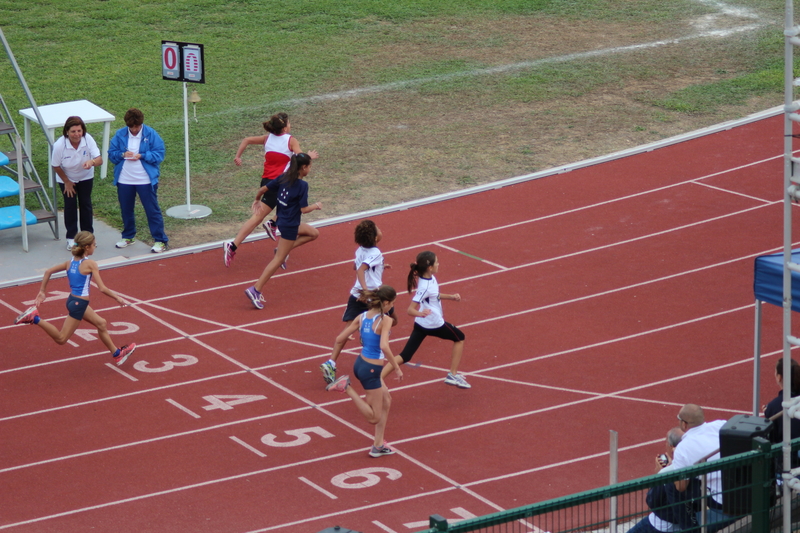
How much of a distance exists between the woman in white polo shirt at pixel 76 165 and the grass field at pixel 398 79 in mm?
941

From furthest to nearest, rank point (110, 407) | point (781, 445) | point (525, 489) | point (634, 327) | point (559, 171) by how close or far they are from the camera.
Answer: point (559, 171)
point (634, 327)
point (110, 407)
point (525, 489)
point (781, 445)

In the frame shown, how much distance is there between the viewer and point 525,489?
9250 millimetres

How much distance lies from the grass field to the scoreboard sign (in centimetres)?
182

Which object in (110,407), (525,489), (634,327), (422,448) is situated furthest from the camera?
(634,327)

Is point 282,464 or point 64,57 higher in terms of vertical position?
point 64,57

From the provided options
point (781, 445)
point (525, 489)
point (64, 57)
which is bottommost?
point (525, 489)

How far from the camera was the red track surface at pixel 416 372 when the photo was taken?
30.4 ft

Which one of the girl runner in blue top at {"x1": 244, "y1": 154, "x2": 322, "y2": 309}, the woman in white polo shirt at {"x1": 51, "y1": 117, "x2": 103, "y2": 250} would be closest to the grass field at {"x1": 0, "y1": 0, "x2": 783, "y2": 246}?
the woman in white polo shirt at {"x1": 51, "y1": 117, "x2": 103, "y2": 250}

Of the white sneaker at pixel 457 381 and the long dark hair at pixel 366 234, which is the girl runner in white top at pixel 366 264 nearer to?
the long dark hair at pixel 366 234

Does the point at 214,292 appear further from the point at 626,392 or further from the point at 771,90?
the point at 771,90

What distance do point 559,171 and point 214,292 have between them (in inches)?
232

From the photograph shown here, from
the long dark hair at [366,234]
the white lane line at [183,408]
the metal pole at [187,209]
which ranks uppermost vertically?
the long dark hair at [366,234]

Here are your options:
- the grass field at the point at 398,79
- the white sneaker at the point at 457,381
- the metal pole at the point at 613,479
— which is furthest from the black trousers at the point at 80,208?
the metal pole at the point at 613,479

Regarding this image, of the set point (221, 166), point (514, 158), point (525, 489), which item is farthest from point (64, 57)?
point (525, 489)
